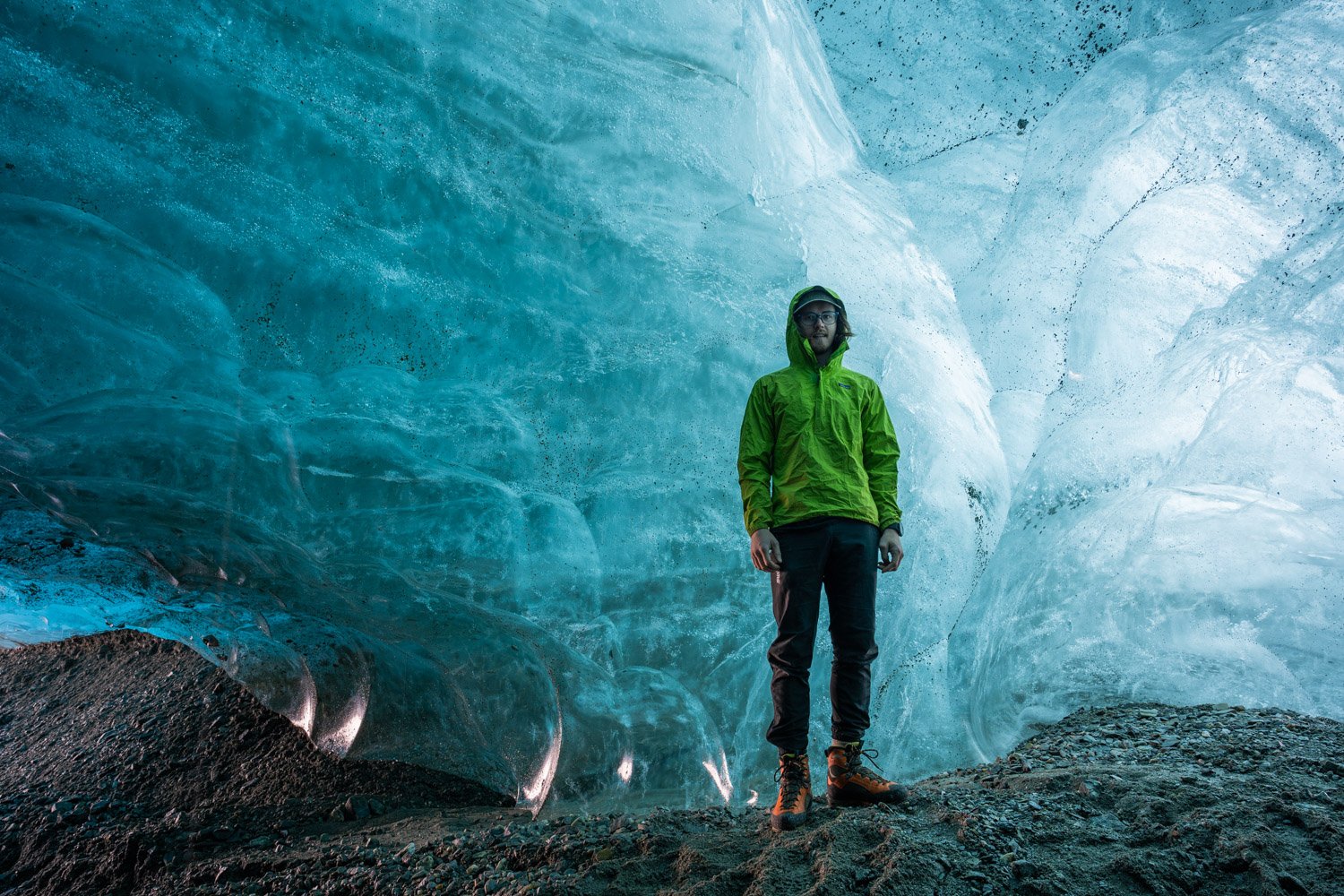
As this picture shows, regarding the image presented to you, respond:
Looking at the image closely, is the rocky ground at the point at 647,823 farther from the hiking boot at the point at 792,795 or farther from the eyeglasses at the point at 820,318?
the eyeglasses at the point at 820,318

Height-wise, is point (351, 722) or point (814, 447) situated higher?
point (814, 447)

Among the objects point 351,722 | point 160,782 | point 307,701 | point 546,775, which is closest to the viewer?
point 546,775

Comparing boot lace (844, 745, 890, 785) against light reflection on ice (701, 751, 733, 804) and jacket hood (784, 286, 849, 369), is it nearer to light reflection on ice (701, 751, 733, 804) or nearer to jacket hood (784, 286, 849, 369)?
jacket hood (784, 286, 849, 369)

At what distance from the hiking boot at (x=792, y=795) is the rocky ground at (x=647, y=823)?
0.06 meters

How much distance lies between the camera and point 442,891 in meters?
3.06

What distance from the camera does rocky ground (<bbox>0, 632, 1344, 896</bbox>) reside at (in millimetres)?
2553

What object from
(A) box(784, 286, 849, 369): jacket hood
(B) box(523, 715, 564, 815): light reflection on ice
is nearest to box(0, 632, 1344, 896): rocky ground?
(B) box(523, 715, 564, 815): light reflection on ice

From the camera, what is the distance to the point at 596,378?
5270mm

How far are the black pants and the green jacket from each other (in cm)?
9

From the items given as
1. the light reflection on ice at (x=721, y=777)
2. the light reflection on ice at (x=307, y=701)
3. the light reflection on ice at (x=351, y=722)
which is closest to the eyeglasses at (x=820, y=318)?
the light reflection on ice at (x=721, y=777)

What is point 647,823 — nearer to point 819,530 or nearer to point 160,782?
point 819,530

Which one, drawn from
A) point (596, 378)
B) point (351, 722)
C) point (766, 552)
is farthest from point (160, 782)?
point (766, 552)

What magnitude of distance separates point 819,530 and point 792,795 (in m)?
0.97

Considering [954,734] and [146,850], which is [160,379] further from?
[954,734]
